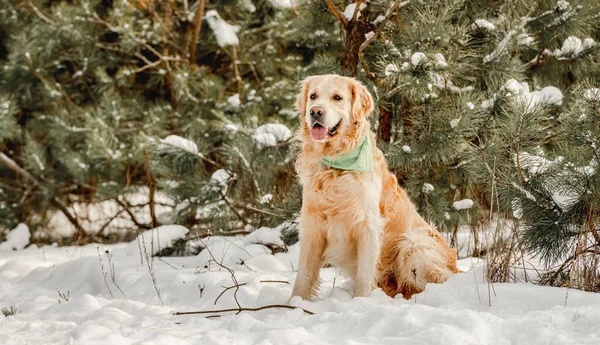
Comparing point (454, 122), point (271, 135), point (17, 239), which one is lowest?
point (17, 239)

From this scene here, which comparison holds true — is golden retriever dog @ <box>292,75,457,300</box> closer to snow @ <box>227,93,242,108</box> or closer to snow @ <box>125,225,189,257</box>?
snow @ <box>125,225,189,257</box>

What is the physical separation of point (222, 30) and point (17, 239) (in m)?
4.08

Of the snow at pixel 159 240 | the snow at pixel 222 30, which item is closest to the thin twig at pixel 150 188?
the snow at pixel 159 240

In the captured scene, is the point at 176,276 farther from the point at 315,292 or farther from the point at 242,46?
the point at 242,46

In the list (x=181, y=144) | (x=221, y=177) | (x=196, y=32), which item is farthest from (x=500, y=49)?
(x=196, y=32)

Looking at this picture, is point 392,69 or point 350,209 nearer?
point 350,209

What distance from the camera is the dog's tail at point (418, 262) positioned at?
3293 mm

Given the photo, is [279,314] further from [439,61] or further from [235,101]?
[235,101]

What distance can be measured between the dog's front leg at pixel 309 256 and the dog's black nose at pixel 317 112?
602mm

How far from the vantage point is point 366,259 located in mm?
3209

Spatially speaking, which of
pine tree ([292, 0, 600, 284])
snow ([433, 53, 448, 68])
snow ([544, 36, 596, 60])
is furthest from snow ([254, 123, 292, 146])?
snow ([544, 36, 596, 60])

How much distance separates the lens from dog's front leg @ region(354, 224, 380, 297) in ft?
10.5

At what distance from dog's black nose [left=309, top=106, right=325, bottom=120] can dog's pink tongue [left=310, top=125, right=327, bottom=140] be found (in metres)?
0.07

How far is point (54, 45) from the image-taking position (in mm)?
7547
